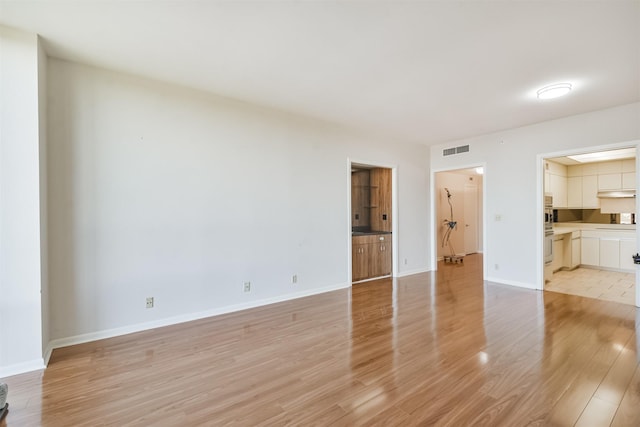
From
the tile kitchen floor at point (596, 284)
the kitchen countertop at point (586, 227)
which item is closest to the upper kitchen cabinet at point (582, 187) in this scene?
the kitchen countertop at point (586, 227)

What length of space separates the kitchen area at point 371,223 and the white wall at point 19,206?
13.5 feet

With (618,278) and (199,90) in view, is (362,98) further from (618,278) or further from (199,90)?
(618,278)

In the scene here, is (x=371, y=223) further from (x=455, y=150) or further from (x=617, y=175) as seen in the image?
(x=617, y=175)

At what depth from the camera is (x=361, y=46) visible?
259cm

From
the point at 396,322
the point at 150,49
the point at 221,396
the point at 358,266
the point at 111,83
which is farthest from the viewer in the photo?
the point at 358,266

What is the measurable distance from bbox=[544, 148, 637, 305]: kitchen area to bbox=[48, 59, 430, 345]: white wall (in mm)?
4549

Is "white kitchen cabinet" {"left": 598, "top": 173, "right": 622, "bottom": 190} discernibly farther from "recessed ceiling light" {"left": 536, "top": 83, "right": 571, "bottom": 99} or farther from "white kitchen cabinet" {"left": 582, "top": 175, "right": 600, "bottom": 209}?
"recessed ceiling light" {"left": 536, "top": 83, "right": 571, "bottom": 99}

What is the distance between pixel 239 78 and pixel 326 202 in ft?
7.43

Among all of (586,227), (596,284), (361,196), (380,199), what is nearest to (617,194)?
(586,227)

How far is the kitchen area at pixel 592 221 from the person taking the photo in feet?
18.0

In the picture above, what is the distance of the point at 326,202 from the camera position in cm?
477

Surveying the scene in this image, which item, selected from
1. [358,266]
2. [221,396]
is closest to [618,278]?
[358,266]

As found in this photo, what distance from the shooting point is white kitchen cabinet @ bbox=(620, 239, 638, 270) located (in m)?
5.73

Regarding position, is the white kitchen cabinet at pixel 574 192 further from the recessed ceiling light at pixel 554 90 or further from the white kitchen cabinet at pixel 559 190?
the recessed ceiling light at pixel 554 90
